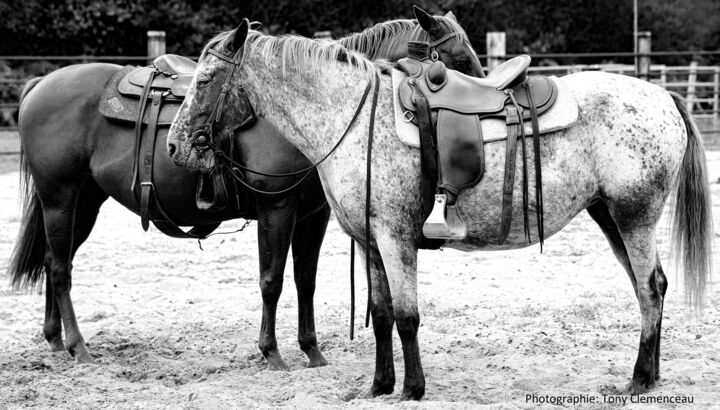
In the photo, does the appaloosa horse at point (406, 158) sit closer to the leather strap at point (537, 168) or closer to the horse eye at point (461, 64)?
the leather strap at point (537, 168)

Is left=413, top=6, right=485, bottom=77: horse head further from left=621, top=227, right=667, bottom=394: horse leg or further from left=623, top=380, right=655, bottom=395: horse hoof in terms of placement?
left=623, top=380, right=655, bottom=395: horse hoof

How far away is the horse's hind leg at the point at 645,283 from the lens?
4.18 metres

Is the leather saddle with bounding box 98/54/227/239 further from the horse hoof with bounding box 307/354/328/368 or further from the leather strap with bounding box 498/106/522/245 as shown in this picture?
the leather strap with bounding box 498/106/522/245

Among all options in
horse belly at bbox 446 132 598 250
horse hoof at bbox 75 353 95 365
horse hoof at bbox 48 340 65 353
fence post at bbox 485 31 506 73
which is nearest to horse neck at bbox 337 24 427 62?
horse belly at bbox 446 132 598 250

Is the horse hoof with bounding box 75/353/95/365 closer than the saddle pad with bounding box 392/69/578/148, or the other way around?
the saddle pad with bounding box 392/69/578/148

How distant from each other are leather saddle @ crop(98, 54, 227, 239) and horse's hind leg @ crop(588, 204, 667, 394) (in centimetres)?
212

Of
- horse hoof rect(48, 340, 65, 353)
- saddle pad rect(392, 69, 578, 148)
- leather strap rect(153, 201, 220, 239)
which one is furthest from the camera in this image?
horse hoof rect(48, 340, 65, 353)

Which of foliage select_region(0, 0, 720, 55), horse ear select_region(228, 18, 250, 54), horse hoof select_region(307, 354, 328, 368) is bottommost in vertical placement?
horse hoof select_region(307, 354, 328, 368)

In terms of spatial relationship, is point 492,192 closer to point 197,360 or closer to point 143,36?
point 197,360

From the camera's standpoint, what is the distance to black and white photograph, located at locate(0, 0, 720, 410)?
Result: 4105 mm

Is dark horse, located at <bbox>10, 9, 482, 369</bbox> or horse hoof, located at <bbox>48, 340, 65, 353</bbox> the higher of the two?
dark horse, located at <bbox>10, 9, 482, 369</bbox>

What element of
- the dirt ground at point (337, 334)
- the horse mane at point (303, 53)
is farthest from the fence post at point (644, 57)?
the horse mane at point (303, 53)

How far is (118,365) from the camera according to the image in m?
5.02

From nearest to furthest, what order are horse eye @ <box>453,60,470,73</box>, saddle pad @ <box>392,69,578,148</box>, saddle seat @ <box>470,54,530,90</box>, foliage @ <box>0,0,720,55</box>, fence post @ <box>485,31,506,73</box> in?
1. saddle pad @ <box>392,69,578,148</box>
2. saddle seat @ <box>470,54,530,90</box>
3. horse eye @ <box>453,60,470,73</box>
4. fence post @ <box>485,31,506,73</box>
5. foliage @ <box>0,0,720,55</box>
